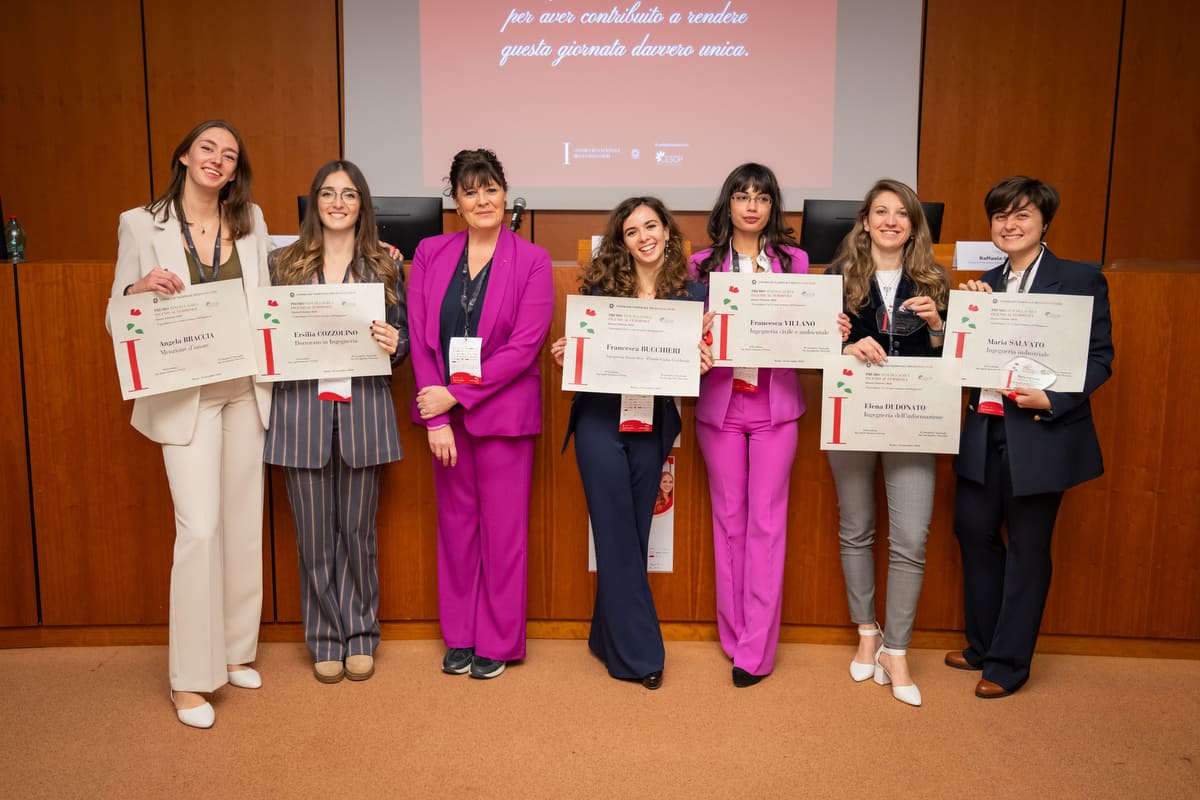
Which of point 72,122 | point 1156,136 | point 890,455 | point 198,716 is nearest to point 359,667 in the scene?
point 198,716

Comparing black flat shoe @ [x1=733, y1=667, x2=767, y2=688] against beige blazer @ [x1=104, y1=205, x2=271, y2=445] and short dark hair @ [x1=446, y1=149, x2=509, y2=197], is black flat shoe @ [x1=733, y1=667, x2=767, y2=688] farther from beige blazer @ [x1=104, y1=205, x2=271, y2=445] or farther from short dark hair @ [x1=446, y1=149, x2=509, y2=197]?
beige blazer @ [x1=104, y1=205, x2=271, y2=445]

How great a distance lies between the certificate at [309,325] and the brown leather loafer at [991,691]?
2.26 metres

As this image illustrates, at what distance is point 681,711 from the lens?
253 cm

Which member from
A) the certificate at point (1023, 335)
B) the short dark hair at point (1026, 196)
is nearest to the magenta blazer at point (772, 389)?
the certificate at point (1023, 335)

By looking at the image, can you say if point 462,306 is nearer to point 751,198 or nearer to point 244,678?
point 751,198

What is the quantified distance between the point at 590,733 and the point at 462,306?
4.41 ft

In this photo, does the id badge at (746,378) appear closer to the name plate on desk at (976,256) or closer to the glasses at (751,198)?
the glasses at (751,198)

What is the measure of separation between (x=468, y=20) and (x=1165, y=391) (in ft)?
14.2

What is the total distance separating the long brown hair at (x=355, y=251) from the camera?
2.53 m

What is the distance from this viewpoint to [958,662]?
9.39ft

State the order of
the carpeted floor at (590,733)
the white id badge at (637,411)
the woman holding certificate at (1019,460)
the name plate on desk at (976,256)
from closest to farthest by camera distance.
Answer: the carpeted floor at (590,733) → the woman holding certificate at (1019,460) → the white id badge at (637,411) → the name plate on desk at (976,256)

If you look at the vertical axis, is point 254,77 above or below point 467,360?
→ above

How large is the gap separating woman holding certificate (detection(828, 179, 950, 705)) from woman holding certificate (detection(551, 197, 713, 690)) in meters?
0.51

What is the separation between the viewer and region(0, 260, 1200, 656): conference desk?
9.20 feet
